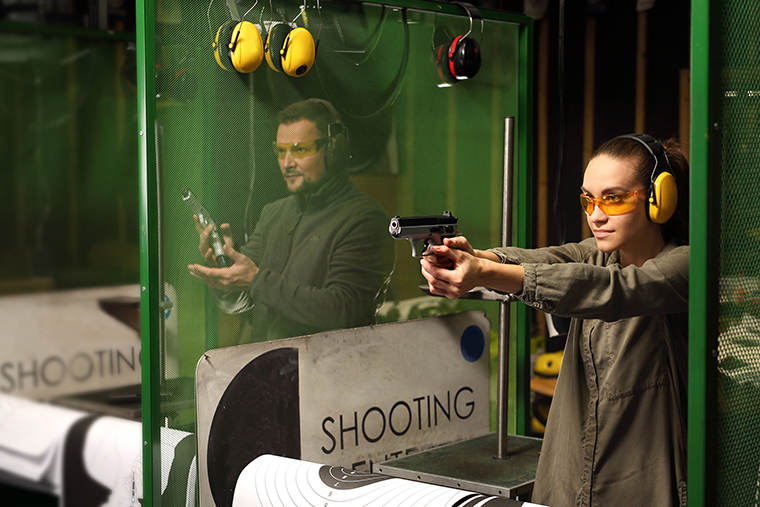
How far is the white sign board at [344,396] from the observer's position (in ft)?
5.14

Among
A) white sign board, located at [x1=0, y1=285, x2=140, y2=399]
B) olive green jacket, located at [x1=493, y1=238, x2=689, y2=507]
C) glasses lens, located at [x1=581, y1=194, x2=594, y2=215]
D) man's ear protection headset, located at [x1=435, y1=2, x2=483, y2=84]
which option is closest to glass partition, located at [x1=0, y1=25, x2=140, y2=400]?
white sign board, located at [x1=0, y1=285, x2=140, y2=399]

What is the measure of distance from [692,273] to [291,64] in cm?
105

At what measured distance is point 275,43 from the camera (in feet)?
5.25

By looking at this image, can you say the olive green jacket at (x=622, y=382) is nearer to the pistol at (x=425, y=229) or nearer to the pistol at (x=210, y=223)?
the pistol at (x=425, y=229)

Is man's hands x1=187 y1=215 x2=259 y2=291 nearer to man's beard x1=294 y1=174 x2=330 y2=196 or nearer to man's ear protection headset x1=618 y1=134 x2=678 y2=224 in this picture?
man's beard x1=294 y1=174 x2=330 y2=196

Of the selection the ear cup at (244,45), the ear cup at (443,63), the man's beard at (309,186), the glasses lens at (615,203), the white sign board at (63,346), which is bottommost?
the white sign board at (63,346)

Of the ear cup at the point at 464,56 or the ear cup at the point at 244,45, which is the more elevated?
the ear cup at the point at 464,56

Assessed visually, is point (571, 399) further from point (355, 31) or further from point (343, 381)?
point (355, 31)

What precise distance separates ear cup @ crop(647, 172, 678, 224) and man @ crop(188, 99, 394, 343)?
79cm

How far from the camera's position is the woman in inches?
48.2

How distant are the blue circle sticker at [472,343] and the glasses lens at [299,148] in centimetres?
80

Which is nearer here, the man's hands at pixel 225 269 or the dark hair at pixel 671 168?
the dark hair at pixel 671 168

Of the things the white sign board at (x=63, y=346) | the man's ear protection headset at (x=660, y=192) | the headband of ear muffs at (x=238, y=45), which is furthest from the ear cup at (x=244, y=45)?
the white sign board at (x=63, y=346)

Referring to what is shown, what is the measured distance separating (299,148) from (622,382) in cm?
95
